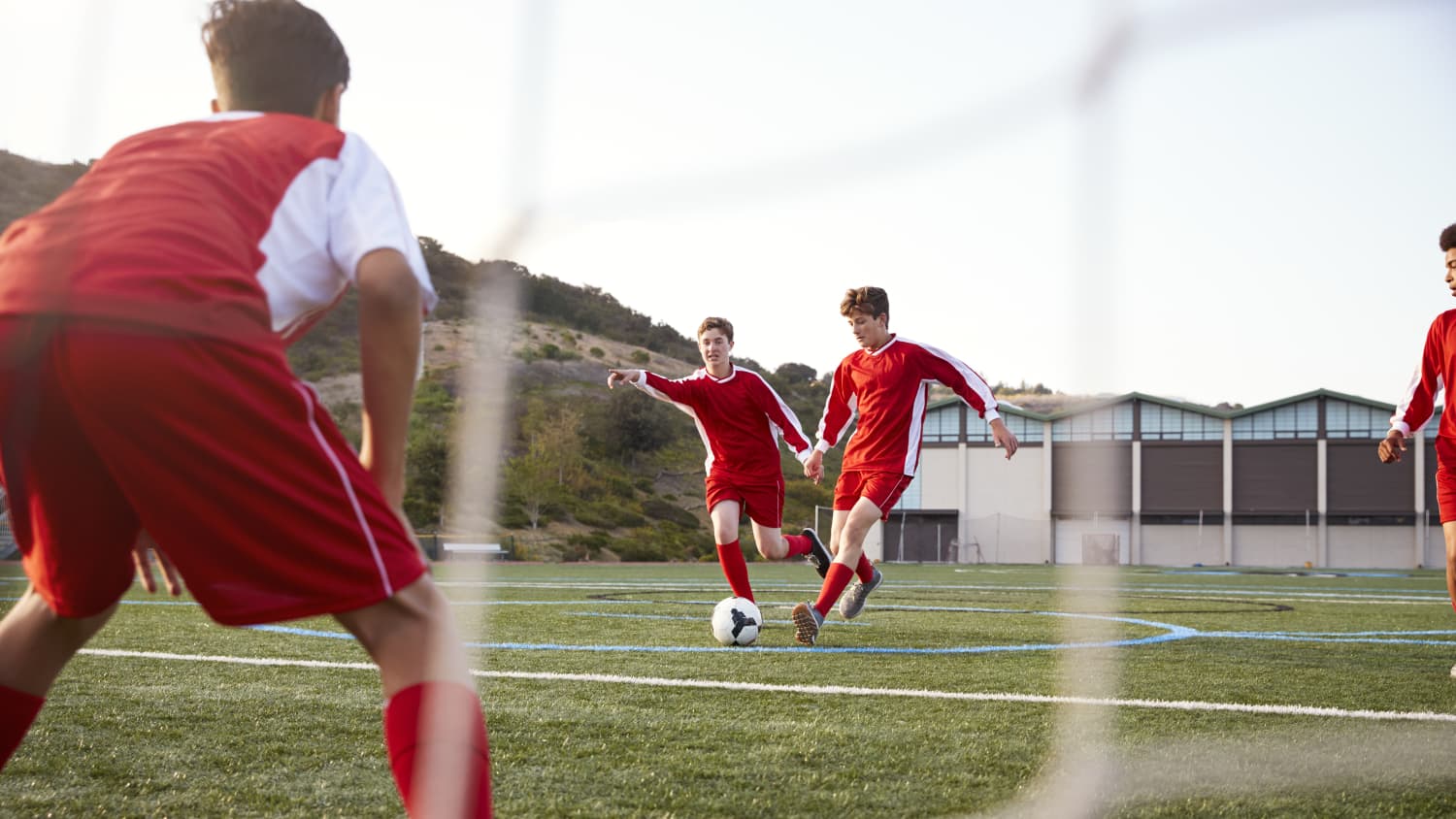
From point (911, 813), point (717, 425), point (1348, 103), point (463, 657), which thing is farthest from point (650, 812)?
point (717, 425)

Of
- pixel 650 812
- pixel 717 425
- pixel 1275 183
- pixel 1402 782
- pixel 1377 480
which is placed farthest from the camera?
pixel 1377 480

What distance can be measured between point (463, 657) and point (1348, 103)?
1.86 metres

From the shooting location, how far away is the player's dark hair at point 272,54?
181 centimetres

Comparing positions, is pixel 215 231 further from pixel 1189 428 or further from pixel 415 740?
pixel 1189 428

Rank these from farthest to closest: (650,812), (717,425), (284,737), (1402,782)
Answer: (717,425), (284,737), (1402,782), (650,812)

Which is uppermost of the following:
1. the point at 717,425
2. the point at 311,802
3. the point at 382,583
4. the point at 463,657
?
the point at 717,425

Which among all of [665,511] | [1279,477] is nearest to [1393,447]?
[665,511]

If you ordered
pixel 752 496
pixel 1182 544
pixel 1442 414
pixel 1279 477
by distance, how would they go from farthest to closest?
pixel 1182 544 < pixel 1279 477 < pixel 752 496 < pixel 1442 414

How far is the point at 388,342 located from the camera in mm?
1645

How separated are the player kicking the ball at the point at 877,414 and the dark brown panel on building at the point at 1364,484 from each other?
32.5 meters

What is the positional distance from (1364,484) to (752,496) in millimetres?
32984

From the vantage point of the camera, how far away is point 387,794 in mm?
2648

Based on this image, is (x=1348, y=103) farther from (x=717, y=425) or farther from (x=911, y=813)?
(x=717, y=425)

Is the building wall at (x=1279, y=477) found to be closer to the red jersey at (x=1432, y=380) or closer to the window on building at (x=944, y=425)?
the window on building at (x=944, y=425)
